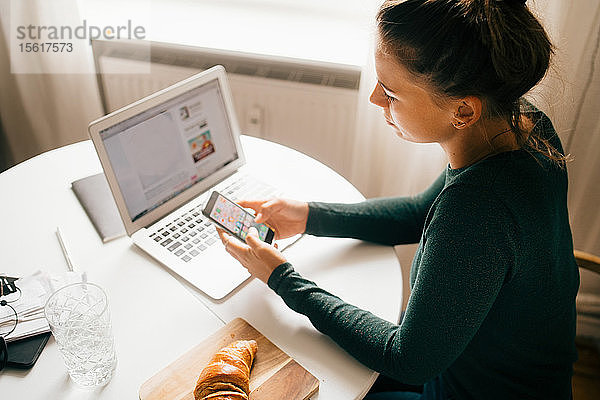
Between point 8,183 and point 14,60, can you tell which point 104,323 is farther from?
point 14,60

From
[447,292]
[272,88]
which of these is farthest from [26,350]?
[272,88]

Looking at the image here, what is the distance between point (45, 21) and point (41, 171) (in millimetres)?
669

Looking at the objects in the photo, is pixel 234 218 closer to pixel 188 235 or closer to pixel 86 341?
pixel 188 235

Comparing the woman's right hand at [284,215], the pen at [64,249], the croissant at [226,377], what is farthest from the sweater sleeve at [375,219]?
the pen at [64,249]

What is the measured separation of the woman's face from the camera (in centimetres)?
83

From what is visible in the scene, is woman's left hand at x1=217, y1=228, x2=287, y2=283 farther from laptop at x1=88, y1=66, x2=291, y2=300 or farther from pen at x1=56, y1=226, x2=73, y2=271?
pen at x1=56, y1=226, x2=73, y2=271

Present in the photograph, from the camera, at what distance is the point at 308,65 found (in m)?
1.63

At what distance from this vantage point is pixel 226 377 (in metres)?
0.78

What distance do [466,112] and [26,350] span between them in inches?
31.2

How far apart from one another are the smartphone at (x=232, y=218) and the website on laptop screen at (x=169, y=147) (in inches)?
5.5

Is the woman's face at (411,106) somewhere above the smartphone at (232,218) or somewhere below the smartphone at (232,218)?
above

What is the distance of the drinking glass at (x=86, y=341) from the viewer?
0.83m

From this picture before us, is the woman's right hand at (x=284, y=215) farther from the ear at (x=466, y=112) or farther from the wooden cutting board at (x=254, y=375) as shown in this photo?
the ear at (x=466, y=112)

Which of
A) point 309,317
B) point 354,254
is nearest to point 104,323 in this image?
point 309,317
